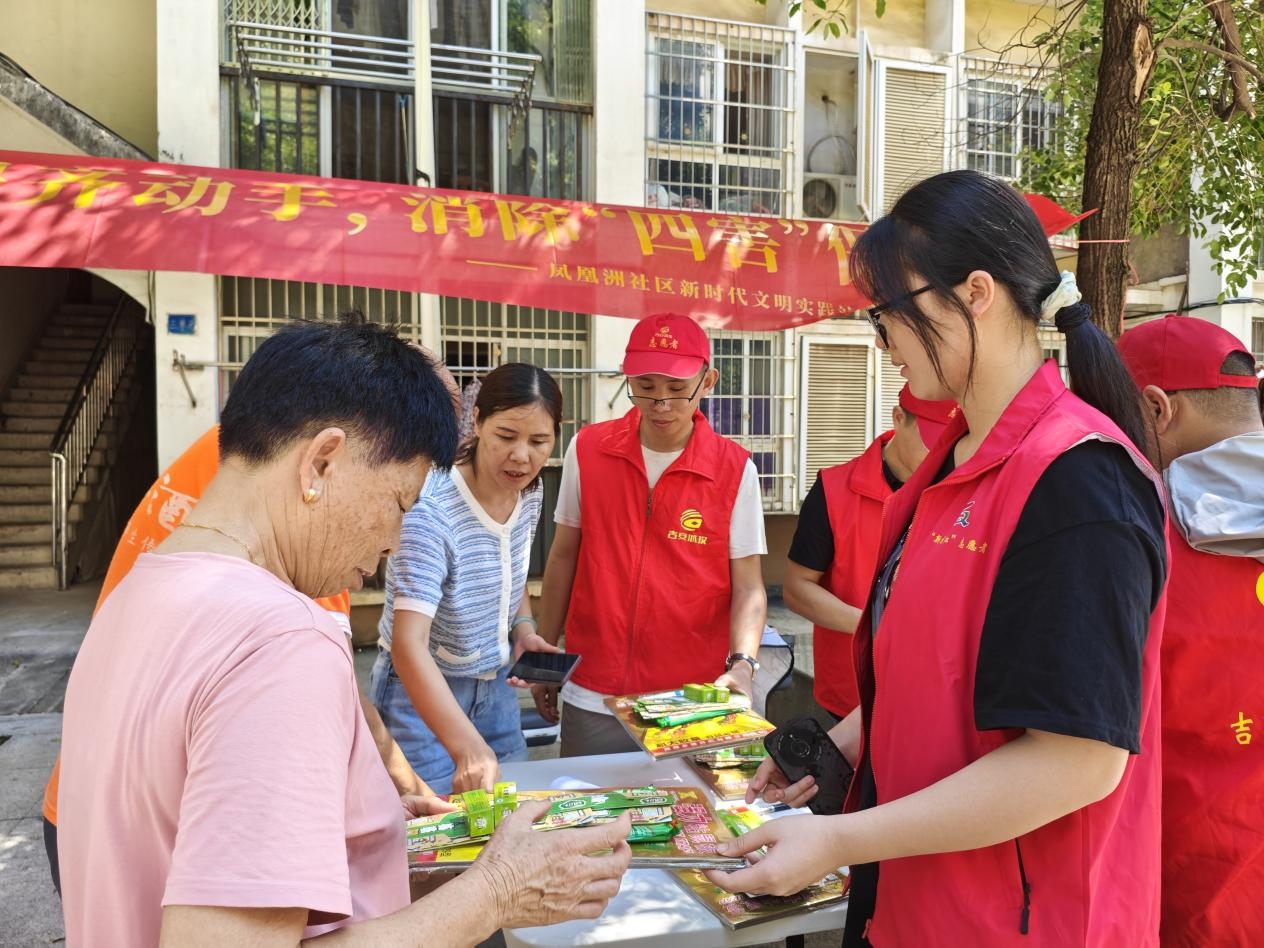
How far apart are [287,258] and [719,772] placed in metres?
3.40

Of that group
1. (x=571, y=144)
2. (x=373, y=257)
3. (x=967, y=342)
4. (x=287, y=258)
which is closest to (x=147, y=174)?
(x=287, y=258)

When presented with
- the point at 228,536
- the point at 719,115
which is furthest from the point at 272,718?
the point at 719,115

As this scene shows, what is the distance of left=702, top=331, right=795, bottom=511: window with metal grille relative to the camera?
24.4 feet

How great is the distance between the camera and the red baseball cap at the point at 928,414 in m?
2.44

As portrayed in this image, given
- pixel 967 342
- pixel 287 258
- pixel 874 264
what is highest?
pixel 287 258

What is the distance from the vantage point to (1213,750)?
1495mm

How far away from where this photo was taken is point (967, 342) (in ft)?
3.69

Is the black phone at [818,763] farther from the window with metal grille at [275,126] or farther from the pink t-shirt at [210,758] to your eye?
the window with metal grille at [275,126]

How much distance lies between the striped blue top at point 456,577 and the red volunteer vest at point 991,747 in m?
1.20

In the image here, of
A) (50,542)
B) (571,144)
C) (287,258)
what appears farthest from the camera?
(50,542)

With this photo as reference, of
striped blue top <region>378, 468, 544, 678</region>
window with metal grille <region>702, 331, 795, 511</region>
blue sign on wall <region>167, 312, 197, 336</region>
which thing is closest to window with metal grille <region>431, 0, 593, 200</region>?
window with metal grille <region>702, 331, 795, 511</region>

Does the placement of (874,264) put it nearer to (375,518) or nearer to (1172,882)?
(375,518)

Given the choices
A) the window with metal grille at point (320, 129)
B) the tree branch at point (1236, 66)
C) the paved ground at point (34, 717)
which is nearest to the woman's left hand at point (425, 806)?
the paved ground at point (34, 717)

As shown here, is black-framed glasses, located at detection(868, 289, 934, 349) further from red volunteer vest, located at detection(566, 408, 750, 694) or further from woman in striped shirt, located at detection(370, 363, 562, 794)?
red volunteer vest, located at detection(566, 408, 750, 694)
